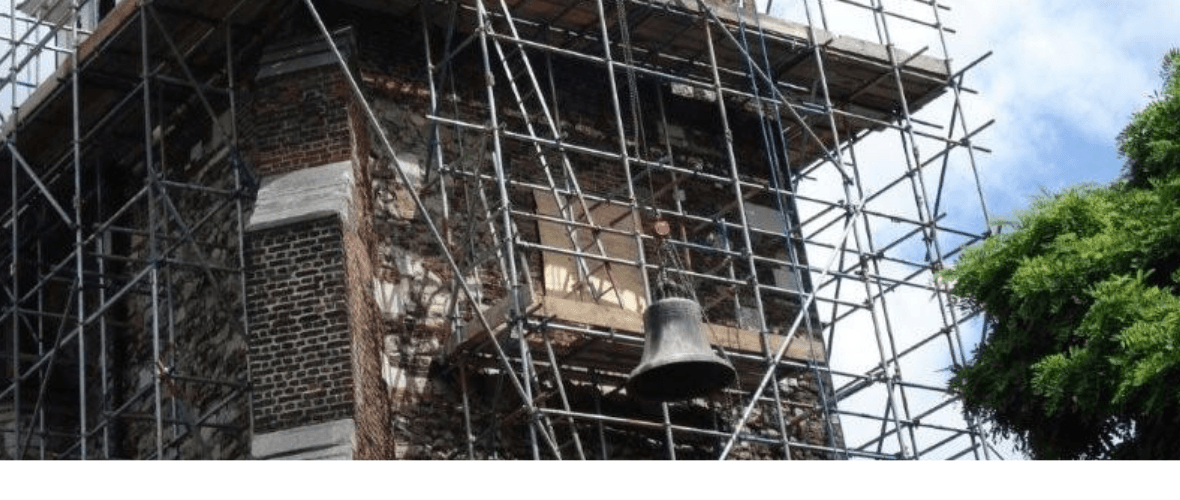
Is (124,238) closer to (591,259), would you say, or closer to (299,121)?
(299,121)

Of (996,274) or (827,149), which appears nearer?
(996,274)

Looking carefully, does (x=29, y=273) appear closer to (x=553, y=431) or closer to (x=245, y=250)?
(x=245, y=250)

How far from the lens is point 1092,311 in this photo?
16000mm

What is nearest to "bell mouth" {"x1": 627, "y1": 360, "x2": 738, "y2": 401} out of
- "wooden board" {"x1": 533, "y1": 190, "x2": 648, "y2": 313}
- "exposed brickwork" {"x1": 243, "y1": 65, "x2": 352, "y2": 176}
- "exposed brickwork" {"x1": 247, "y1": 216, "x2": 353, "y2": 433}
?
"exposed brickwork" {"x1": 247, "y1": 216, "x2": 353, "y2": 433}

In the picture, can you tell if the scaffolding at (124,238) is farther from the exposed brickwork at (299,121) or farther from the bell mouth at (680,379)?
the bell mouth at (680,379)

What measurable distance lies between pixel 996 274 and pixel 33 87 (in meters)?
11.8

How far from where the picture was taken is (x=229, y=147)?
72.0ft

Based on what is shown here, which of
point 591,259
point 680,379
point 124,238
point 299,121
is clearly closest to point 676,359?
point 680,379

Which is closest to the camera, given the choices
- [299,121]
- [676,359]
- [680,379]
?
[676,359]

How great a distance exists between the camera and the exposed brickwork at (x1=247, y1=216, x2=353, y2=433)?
20.0 meters

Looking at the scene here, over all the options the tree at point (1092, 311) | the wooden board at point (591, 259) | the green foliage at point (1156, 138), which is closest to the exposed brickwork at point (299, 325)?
the wooden board at point (591, 259)

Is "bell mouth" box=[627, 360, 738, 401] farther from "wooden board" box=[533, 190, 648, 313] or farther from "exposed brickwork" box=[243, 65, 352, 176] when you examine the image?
"exposed brickwork" box=[243, 65, 352, 176]

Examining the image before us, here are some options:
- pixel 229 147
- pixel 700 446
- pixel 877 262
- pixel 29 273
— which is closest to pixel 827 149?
pixel 877 262

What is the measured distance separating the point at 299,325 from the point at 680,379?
3.56 m
